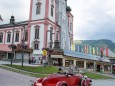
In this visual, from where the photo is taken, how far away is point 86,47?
68.6 metres

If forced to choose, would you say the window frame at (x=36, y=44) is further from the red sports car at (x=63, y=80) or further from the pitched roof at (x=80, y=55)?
the red sports car at (x=63, y=80)

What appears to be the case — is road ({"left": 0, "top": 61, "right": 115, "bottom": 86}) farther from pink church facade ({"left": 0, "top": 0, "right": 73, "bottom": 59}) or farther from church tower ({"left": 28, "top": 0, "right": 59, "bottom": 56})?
church tower ({"left": 28, "top": 0, "right": 59, "bottom": 56})

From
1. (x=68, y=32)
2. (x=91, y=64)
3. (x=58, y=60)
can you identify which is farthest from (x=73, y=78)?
(x=68, y=32)

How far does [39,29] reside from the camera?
55.8 metres

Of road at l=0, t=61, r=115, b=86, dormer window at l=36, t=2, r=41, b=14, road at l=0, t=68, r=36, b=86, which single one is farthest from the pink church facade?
road at l=0, t=68, r=36, b=86

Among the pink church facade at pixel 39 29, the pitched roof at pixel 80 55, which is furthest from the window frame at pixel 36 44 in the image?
the pitched roof at pixel 80 55

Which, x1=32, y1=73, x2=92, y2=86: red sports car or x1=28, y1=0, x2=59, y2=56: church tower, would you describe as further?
x1=28, y1=0, x2=59, y2=56: church tower

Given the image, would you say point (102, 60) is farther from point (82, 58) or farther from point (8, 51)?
point (8, 51)

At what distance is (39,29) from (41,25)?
1.11 metres

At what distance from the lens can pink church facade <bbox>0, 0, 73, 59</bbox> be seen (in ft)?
180

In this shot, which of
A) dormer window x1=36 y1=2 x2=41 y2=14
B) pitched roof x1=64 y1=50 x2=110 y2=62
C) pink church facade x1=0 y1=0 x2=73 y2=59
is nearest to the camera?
pink church facade x1=0 y1=0 x2=73 y2=59

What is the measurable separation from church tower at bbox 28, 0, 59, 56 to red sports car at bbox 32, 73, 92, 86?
38883mm

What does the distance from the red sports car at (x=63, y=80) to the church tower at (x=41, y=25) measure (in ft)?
128

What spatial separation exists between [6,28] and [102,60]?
30674mm
